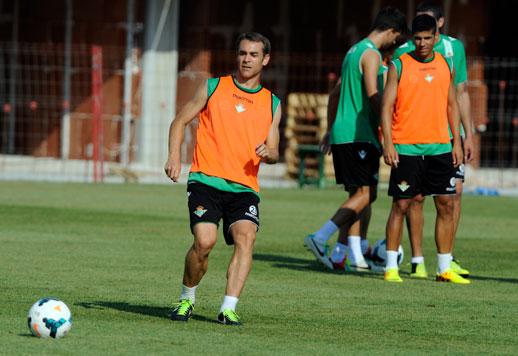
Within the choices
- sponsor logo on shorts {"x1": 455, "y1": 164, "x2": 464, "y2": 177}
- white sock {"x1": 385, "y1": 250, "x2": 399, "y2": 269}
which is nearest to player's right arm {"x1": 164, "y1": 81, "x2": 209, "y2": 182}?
white sock {"x1": 385, "y1": 250, "x2": 399, "y2": 269}

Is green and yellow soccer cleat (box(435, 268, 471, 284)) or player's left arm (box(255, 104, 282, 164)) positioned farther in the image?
green and yellow soccer cleat (box(435, 268, 471, 284))

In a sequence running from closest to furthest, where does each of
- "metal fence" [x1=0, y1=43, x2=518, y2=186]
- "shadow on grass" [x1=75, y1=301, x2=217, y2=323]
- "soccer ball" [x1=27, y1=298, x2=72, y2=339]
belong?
1. "soccer ball" [x1=27, y1=298, x2=72, y2=339]
2. "shadow on grass" [x1=75, y1=301, x2=217, y2=323]
3. "metal fence" [x1=0, y1=43, x2=518, y2=186]

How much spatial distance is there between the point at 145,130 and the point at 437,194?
16735 millimetres

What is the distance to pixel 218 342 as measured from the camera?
793 centimetres

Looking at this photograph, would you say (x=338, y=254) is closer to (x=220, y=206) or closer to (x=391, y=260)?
(x=391, y=260)

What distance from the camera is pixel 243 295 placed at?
1018cm

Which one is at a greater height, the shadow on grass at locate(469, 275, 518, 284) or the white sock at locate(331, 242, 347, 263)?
the white sock at locate(331, 242, 347, 263)

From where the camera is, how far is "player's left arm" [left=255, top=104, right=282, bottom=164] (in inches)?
346

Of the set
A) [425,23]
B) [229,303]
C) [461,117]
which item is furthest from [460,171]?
[229,303]

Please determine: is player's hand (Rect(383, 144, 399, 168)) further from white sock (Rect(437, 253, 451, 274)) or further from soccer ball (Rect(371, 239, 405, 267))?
soccer ball (Rect(371, 239, 405, 267))

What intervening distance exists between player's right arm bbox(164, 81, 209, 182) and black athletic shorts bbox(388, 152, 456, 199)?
2962 mm

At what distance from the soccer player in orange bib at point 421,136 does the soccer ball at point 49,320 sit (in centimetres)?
422

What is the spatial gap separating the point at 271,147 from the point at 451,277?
10.5 ft

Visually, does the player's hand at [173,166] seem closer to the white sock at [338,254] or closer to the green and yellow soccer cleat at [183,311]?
the green and yellow soccer cleat at [183,311]
